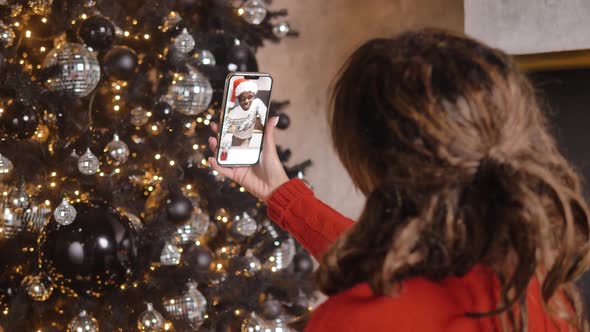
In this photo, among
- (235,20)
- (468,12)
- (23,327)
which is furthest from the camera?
(468,12)

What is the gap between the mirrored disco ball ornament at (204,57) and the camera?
2465 mm

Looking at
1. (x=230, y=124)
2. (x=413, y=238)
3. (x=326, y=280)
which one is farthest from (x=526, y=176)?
(x=230, y=124)

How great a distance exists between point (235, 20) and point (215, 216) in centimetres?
65

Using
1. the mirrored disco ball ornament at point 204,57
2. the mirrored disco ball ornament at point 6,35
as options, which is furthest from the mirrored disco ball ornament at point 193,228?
the mirrored disco ball ornament at point 6,35

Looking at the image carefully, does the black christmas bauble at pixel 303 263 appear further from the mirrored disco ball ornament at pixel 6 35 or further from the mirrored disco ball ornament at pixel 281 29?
the mirrored disco ball ornament at pixel 6 35

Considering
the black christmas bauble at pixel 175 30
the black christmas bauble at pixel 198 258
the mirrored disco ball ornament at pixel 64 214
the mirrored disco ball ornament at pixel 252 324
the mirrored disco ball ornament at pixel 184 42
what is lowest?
the mirrored disco ball ornament at pixel 252 324

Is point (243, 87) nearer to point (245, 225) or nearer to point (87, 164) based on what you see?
point (87, 164)

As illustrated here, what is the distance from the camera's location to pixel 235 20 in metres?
2.62

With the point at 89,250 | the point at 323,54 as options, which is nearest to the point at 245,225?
the point at 89,250

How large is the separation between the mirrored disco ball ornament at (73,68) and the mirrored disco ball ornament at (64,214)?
297 millimetres

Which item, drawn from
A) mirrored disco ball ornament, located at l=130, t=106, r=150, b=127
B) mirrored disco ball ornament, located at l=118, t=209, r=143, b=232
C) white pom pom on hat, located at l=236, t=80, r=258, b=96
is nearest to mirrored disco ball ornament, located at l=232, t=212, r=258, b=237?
mirrored disco ball ornament, located at l=118, t=209, r=143, b=232

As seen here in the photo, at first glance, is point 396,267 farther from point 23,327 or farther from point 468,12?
point 468,12

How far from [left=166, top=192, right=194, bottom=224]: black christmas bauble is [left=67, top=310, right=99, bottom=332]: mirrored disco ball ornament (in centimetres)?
37

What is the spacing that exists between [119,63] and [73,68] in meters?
0.19
